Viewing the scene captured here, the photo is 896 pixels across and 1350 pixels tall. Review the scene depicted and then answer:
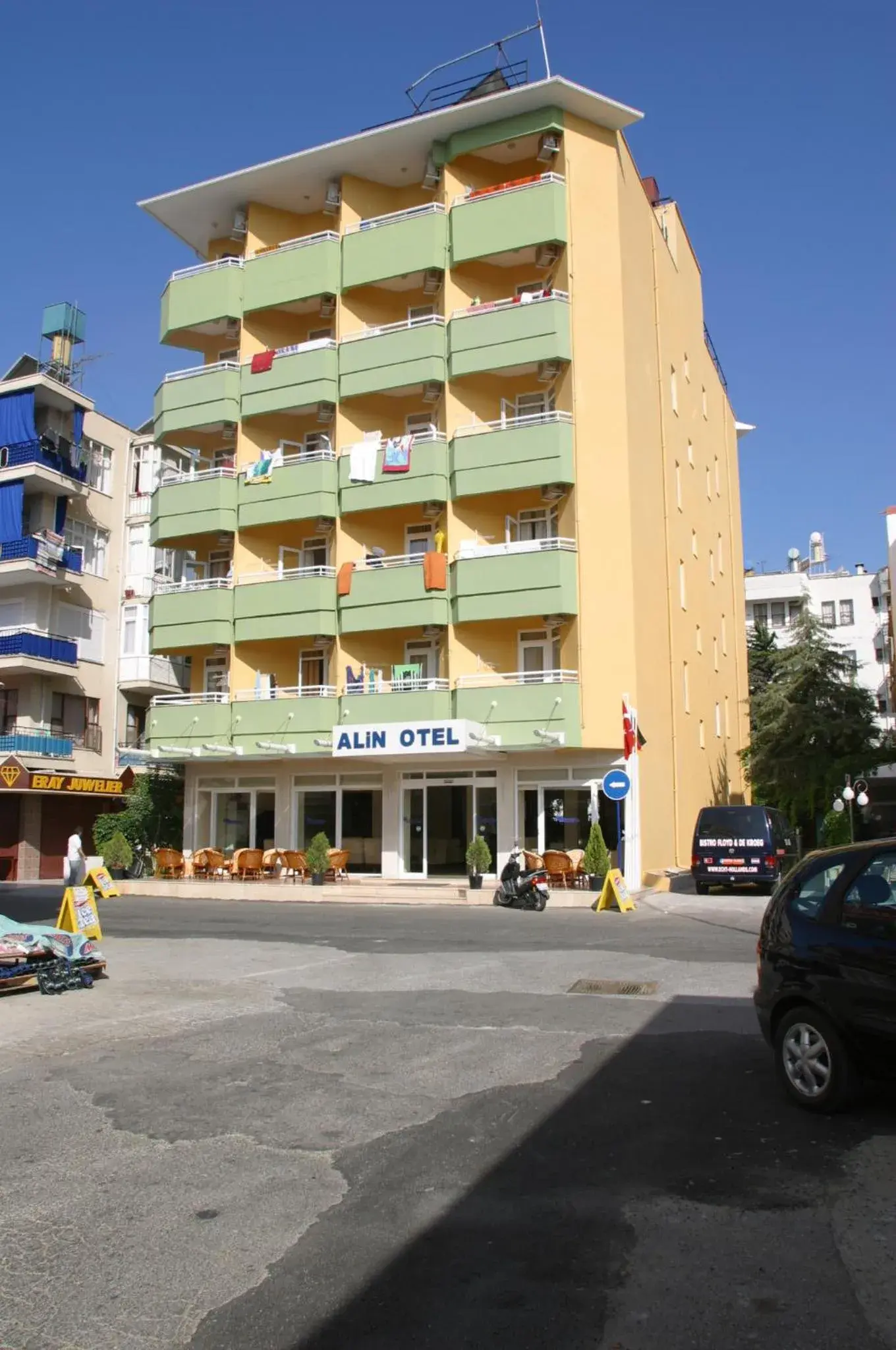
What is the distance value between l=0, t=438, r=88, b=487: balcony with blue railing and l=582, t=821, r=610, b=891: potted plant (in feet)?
85.7

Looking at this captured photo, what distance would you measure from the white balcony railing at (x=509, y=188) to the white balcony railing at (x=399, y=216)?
1.75 ft

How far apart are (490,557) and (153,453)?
21.9m

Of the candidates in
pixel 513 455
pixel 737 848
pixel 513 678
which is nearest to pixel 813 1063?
pixel 737 848

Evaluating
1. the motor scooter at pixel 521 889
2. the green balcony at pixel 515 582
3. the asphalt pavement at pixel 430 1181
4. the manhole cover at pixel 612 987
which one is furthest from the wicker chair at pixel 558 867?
the asphalt pavement at pixel 430 1181

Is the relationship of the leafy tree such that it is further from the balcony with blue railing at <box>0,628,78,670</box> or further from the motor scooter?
the balcony with blue railing at <box>0,628,78,670</box>

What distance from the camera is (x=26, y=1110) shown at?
7273mm

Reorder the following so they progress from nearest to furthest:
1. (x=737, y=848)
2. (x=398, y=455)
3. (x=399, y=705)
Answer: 1. (x=737, y=848)
2. (x=399, y=705)
3. (x=398, y=455)

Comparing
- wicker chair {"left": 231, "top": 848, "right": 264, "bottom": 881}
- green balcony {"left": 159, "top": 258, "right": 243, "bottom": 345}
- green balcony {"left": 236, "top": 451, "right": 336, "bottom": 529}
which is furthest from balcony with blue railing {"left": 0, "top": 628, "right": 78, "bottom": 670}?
wicker chair {"left": 231, "top": 848, "right": 264, "bottom": 881}

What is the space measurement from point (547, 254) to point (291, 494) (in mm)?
10468

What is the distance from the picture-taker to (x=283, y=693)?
33.8 metres

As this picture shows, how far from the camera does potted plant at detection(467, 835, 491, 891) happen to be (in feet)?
91.2

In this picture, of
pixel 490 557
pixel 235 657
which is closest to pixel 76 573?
pixel 235 657

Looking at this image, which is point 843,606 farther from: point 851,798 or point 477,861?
point 477,861

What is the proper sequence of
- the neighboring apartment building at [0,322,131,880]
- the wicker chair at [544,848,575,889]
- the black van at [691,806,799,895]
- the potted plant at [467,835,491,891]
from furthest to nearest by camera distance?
the neighboring apartment building at [0,322,131,880] → the potted plant at [467,835,491,891] → the wicker chair at [544,848,575,889] → the black van at [691,806,799,895]
